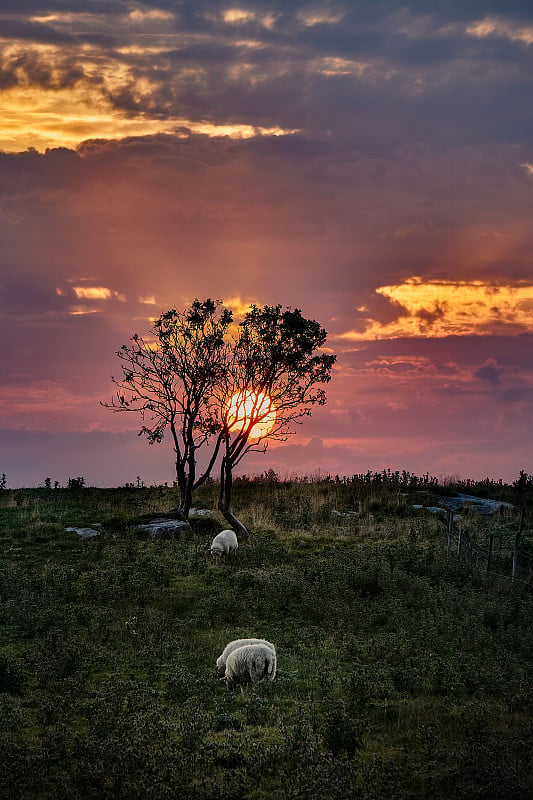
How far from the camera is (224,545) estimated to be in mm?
29266

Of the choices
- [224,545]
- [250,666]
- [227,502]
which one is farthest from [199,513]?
[250,666]

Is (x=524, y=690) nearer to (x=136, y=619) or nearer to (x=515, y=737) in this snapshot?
(x=515, y=737)

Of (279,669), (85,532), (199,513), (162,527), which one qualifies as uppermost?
(199,513)

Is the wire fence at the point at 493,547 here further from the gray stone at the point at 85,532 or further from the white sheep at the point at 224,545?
the gray stone at the point at 85,532

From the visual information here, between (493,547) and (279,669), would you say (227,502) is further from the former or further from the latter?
(279,669)

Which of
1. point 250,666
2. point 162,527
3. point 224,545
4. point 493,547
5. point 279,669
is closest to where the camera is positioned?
point 250,666

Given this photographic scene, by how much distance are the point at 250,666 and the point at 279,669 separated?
1.46m

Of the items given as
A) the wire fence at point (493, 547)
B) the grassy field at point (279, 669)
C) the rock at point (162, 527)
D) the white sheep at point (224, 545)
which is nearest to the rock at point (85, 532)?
the grassy field at point (279, 669)

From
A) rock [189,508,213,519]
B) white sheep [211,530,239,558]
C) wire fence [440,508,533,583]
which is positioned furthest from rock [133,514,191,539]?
wire fence [440,508,533,583]

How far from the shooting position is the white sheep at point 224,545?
28.9 meters

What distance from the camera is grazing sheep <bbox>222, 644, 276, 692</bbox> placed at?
15.0m

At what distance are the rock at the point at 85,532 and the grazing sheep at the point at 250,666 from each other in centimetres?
1907

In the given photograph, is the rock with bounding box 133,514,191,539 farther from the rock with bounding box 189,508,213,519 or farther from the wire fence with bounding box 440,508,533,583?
the wire fence with bounding box 440,508,533,583

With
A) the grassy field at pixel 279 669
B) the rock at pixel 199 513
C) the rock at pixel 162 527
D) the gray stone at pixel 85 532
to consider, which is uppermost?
the rock at pixel 199 513
